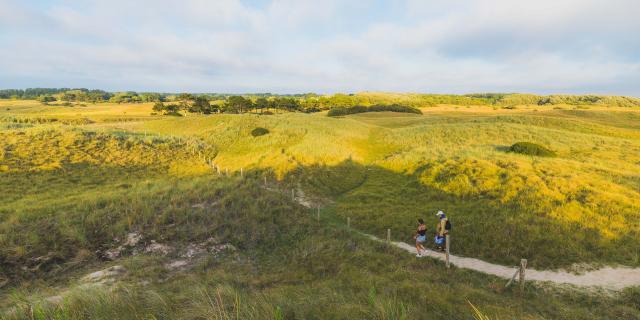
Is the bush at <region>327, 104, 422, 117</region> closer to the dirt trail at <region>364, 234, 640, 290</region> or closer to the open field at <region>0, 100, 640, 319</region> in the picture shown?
the open field at <region>0, 100, 640, 319</region>

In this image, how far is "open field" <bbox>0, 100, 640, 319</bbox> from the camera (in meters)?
7.15

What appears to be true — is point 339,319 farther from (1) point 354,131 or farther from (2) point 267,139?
(1) point 354,131

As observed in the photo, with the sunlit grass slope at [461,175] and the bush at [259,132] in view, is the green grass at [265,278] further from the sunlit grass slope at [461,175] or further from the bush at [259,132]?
the bush at [259,132]

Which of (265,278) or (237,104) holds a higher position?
(237,104)

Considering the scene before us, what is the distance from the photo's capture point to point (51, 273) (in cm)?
1116

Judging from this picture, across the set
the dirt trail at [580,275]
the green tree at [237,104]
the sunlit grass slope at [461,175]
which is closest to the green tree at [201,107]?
the green tree at [237,104]

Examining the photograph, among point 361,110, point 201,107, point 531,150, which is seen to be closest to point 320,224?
point 531,150


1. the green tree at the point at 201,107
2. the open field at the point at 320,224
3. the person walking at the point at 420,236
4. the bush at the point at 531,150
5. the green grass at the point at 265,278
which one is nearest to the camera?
the green grass at the point at 265,278

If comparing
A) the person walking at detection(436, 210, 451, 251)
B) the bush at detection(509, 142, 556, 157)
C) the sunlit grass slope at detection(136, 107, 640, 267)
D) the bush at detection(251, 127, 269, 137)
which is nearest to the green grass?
the person walking at detection(436, 210, 451, 251)

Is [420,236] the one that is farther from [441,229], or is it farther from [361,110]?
[361,110]

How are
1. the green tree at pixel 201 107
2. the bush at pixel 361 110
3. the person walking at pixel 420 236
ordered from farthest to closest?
the green tree at pixel 201 107 → the bush at pixel 361 110 → the person walking at pixel 420 236

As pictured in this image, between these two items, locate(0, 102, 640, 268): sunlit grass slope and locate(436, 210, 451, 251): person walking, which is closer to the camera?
locate(436, 210, 451, 251): person walking

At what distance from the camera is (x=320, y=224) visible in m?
17.3

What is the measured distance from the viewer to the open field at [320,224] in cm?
715
